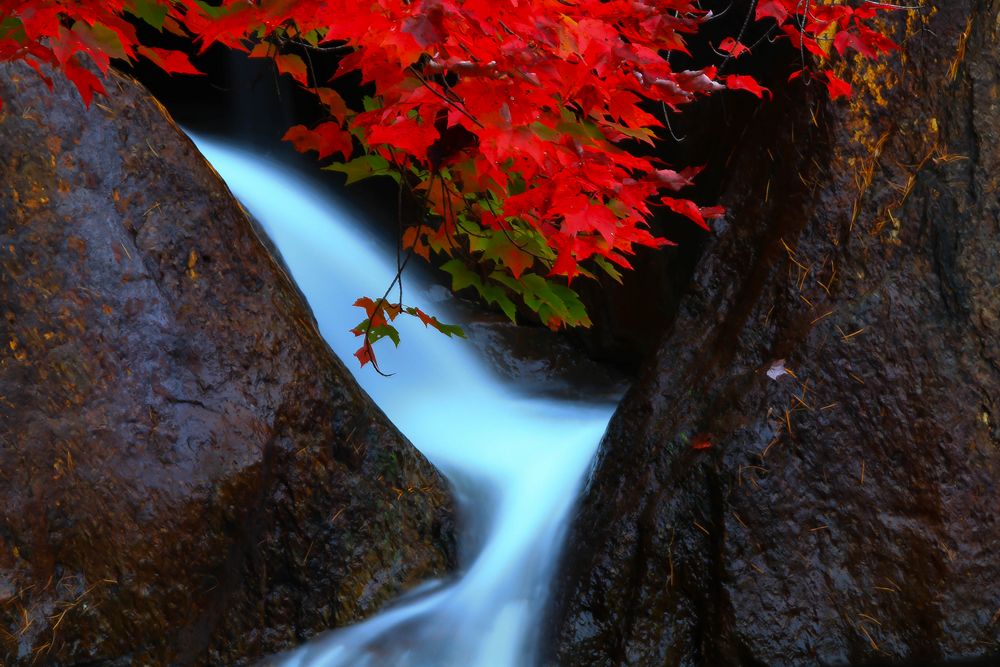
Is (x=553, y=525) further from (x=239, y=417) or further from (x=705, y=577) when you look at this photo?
(x=239, y=417)

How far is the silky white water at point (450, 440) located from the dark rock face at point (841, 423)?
0.31m

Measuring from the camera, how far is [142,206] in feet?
10.7

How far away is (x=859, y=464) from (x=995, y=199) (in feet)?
3.56

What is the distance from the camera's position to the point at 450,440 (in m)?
4.55

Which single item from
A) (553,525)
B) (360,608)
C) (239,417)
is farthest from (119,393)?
(553,525)

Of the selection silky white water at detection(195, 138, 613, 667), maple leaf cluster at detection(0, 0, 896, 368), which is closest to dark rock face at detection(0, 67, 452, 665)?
silky white water at detection(195, 138, 613, 667)

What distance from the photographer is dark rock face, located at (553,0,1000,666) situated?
9.48 feet

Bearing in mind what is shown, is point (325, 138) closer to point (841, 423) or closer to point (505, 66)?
point (505, 66)

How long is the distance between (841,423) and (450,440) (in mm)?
2088

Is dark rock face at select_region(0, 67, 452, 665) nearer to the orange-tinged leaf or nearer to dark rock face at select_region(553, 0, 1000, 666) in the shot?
the orange-tinged leaf

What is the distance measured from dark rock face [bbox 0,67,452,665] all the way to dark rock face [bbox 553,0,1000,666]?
958 mm

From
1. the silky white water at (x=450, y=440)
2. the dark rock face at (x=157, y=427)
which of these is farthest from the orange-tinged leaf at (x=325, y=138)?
the silky white water at (x=450, y=440)

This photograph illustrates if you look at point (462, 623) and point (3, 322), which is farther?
point (462, 623)

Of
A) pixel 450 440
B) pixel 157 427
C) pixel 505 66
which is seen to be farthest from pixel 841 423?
pixel 157 427
